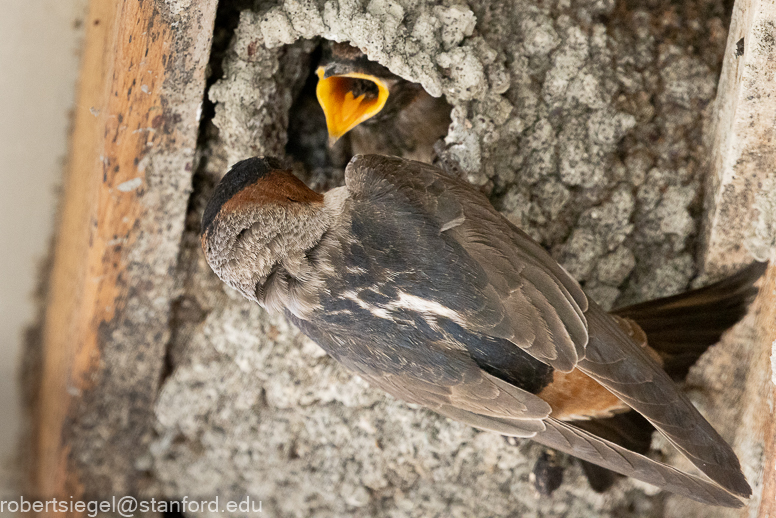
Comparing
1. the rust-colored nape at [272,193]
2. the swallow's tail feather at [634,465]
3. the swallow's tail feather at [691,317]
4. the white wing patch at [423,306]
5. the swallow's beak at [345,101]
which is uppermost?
the swallow's beak at [345,101]

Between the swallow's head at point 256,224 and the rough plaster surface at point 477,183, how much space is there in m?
0.24

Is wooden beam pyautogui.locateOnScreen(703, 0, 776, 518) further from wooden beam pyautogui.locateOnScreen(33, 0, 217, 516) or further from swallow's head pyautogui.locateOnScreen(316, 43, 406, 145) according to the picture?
wooden beam pyautogui.locateOnScreen(33, 0, 217, 516)

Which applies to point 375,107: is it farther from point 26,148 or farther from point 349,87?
point 26,148

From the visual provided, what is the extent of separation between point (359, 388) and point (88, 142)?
1146 mm

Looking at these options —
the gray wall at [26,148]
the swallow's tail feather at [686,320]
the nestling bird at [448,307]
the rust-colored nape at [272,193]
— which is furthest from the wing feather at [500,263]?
the gray wall at [26,148]

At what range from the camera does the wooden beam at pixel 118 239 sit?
1689 millimetres

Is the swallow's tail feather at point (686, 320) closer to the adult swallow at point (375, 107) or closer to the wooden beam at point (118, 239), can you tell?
the adult swallow at point (375, 107)

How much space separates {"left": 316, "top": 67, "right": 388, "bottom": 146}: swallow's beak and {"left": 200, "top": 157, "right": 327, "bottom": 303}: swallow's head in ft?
0.89

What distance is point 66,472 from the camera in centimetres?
235

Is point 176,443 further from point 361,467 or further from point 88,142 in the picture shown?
point 88,142

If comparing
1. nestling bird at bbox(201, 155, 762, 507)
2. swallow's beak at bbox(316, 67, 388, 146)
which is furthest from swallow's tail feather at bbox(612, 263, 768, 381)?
swallow's beak at bbox(316, 67, 388, 146)

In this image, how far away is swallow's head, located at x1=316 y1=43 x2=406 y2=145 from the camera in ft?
6.09

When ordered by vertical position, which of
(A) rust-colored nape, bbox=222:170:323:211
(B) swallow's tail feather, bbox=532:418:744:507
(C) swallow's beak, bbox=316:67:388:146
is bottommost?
(B) swallow's tail feather, bbox=532:418:744:507

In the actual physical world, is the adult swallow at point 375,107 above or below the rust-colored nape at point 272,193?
above
